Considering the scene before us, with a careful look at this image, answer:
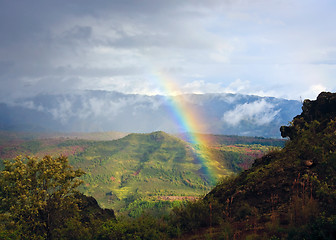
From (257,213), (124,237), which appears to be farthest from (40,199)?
(257,213)

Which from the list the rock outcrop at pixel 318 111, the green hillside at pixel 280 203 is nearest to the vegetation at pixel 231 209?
the green hillside at pixel 280 203

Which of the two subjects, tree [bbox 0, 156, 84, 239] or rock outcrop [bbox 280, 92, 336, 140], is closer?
tree [bbox 0, 156, 84, 239]

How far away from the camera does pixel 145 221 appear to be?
21.0 meters

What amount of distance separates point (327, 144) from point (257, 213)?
29.8 ft

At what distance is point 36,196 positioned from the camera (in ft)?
72.3

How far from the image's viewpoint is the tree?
21125 millimetres

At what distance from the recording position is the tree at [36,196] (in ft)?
69.3

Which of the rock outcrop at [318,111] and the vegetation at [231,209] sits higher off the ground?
the rock outcrop at [318,111]

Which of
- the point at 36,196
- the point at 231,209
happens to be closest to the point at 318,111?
the point at 231,209

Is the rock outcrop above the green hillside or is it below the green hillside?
above

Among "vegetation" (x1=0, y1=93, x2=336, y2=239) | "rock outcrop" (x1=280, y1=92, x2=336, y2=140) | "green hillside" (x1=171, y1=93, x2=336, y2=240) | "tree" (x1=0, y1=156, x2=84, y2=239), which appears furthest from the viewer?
"rock outcrop" (x1=280, y1=92, x2=336, y2=140)

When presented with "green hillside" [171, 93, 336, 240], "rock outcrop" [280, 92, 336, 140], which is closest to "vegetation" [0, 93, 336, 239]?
"green hillside" [171, 93, 336, 240]

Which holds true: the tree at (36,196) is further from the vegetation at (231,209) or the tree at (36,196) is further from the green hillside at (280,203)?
the green hillside at (280,203)

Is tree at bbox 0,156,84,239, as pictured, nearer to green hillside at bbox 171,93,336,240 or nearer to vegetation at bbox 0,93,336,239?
vegetation at bbox 0,93,336,239
